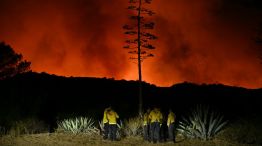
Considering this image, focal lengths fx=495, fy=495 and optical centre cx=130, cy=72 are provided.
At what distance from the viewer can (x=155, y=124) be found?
21875 millimetres

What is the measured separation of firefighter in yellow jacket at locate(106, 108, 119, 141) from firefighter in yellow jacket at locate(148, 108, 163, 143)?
1.72 metres

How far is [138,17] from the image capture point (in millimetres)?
31672

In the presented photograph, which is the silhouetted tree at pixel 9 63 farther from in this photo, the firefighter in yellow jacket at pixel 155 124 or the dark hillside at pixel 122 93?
the firefighter in yellow jacket at pixel 155 124

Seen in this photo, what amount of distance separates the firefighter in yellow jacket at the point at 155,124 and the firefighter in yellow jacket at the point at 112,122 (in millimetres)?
1723

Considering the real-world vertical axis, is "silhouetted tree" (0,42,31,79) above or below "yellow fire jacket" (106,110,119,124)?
above

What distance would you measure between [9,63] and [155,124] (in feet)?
105

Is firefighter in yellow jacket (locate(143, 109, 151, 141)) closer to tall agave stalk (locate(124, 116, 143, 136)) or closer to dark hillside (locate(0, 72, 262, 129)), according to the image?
tall agave stalk (locate(124, 116, 143, 136))

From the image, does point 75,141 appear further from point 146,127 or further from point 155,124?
point 155,124

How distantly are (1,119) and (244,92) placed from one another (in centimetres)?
6637

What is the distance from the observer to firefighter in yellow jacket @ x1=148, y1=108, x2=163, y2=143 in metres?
21.9

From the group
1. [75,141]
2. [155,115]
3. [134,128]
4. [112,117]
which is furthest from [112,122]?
[134,128]

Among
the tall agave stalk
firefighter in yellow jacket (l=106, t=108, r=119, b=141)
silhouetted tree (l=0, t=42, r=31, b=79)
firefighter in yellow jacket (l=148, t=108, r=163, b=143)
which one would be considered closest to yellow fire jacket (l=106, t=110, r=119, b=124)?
firefighter in yellow jacket (l=106, t=108, r=119, b=141)

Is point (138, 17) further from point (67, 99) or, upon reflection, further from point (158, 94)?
point (158, 94)

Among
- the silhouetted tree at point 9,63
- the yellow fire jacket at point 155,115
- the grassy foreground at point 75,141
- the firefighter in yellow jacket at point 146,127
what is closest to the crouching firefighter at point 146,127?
the firefighter in yellow jacket at point 146,127
